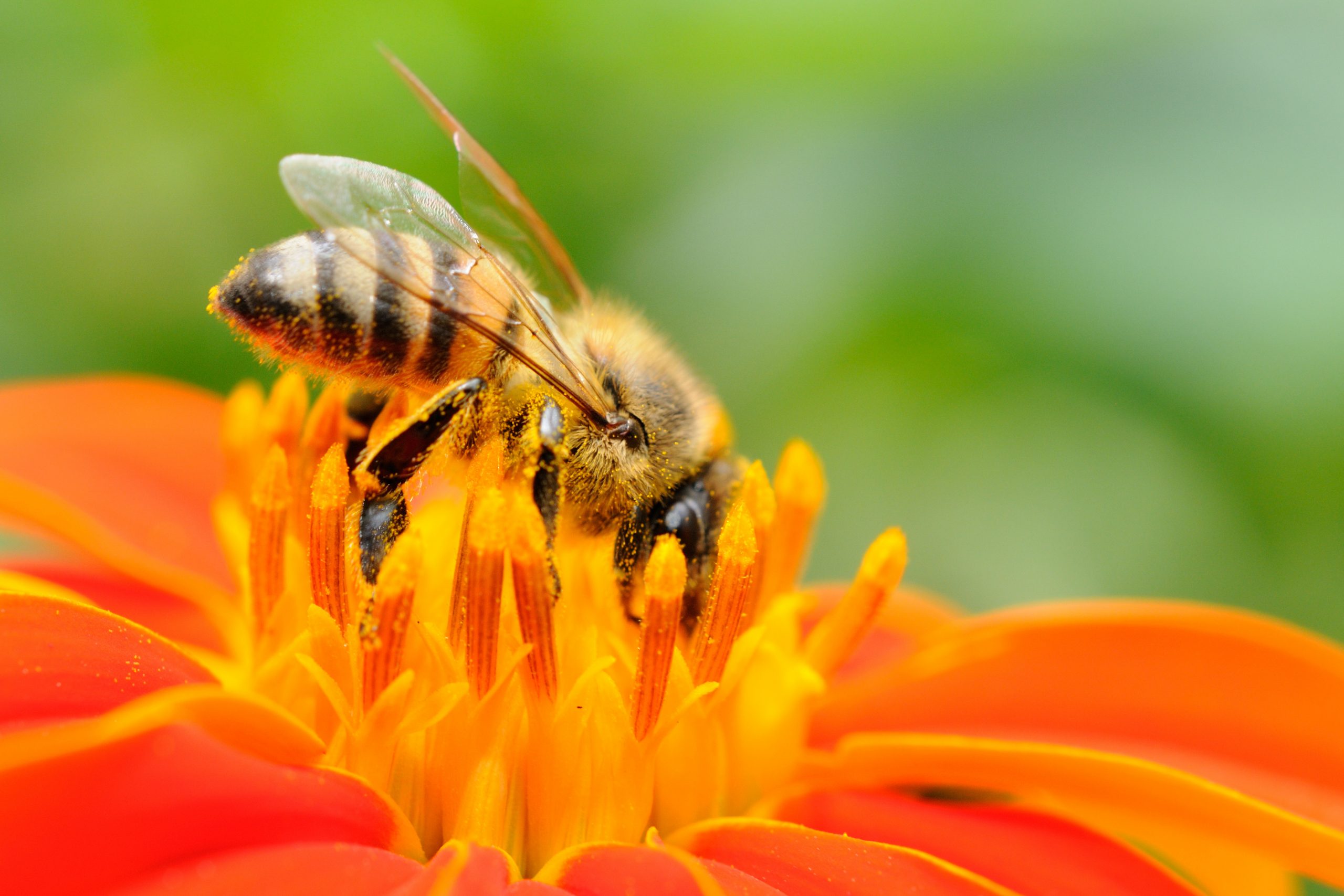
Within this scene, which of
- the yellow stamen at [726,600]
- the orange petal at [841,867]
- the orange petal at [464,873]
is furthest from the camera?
the yellow stamen at [726,600]

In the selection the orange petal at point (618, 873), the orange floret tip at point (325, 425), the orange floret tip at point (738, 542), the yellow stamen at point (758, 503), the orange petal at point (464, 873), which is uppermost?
the yellow stamen at point (758, 503)

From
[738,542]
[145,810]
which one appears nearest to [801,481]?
[738,542]

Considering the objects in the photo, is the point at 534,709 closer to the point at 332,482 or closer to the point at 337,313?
the point at 332,482

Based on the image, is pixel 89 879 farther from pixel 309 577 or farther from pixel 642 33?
pixel 642 33

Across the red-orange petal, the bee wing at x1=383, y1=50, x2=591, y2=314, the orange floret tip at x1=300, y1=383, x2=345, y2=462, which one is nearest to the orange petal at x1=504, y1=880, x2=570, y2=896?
the red-orange petal

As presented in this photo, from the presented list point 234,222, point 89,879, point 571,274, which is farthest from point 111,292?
point 89,879

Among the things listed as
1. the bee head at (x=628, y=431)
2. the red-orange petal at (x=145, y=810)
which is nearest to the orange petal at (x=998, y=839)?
the bee head at (x=628, y=431)

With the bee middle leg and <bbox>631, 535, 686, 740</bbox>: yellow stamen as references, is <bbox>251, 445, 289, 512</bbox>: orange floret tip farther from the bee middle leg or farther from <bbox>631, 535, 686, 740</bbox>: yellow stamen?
<bbox>631, 535, 686, 740</bbox>: yellow stamen

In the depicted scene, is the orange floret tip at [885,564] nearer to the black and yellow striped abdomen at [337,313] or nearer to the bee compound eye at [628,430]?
the bee compound eye at [628,430]
